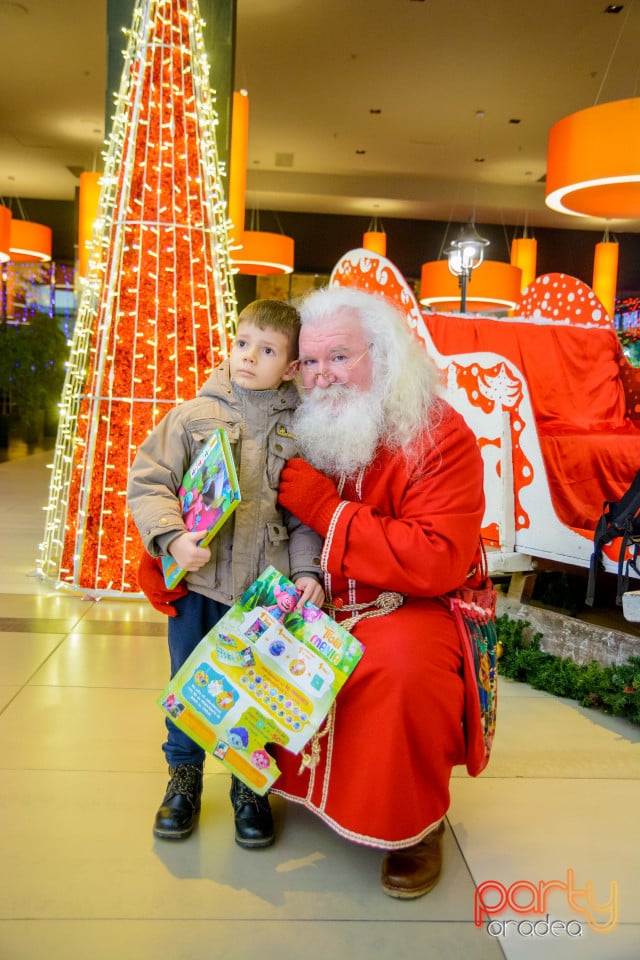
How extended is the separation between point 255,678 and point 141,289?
2.62 meters

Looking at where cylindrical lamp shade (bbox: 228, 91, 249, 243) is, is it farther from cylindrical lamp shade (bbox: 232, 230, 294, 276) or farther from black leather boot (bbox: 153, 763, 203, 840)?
black leather boot (bbox: 153, 763, 203, 840)

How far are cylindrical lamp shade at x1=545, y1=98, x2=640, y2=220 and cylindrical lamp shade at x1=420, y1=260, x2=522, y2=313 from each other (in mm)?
4863

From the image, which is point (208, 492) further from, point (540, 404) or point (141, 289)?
point (540, 404)

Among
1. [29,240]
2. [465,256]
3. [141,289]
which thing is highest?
[29,240]

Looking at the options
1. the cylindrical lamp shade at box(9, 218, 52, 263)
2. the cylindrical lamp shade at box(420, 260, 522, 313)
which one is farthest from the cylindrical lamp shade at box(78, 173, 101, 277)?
the cylindrical lamp shade at box(420, 260, 522, 313)

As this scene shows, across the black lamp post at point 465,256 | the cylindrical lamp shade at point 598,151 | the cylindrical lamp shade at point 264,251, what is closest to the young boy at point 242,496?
the cylindrical lamp shade at point 598,151

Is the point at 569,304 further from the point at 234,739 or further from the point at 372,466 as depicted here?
the point at 234,739

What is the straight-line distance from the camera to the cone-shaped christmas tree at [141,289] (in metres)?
3.67

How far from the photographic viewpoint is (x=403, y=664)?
1.54 metres

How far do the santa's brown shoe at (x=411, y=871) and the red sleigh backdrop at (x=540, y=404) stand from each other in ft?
4.94

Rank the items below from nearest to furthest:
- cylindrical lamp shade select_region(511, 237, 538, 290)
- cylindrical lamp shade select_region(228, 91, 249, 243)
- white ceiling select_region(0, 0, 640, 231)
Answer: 1. cylindrical lamp shade select_region(228, 91, 249, 243)
2. white ceiling select_region(0, 0, 640, 231)
3. cylindrical lamp shade select_region(511, 237, 538, 290)

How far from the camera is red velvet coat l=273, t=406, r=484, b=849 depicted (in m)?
1.53

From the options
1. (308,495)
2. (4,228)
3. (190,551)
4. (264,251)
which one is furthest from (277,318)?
(264,251)

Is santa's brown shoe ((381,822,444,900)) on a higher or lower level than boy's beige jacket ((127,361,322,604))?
lower
